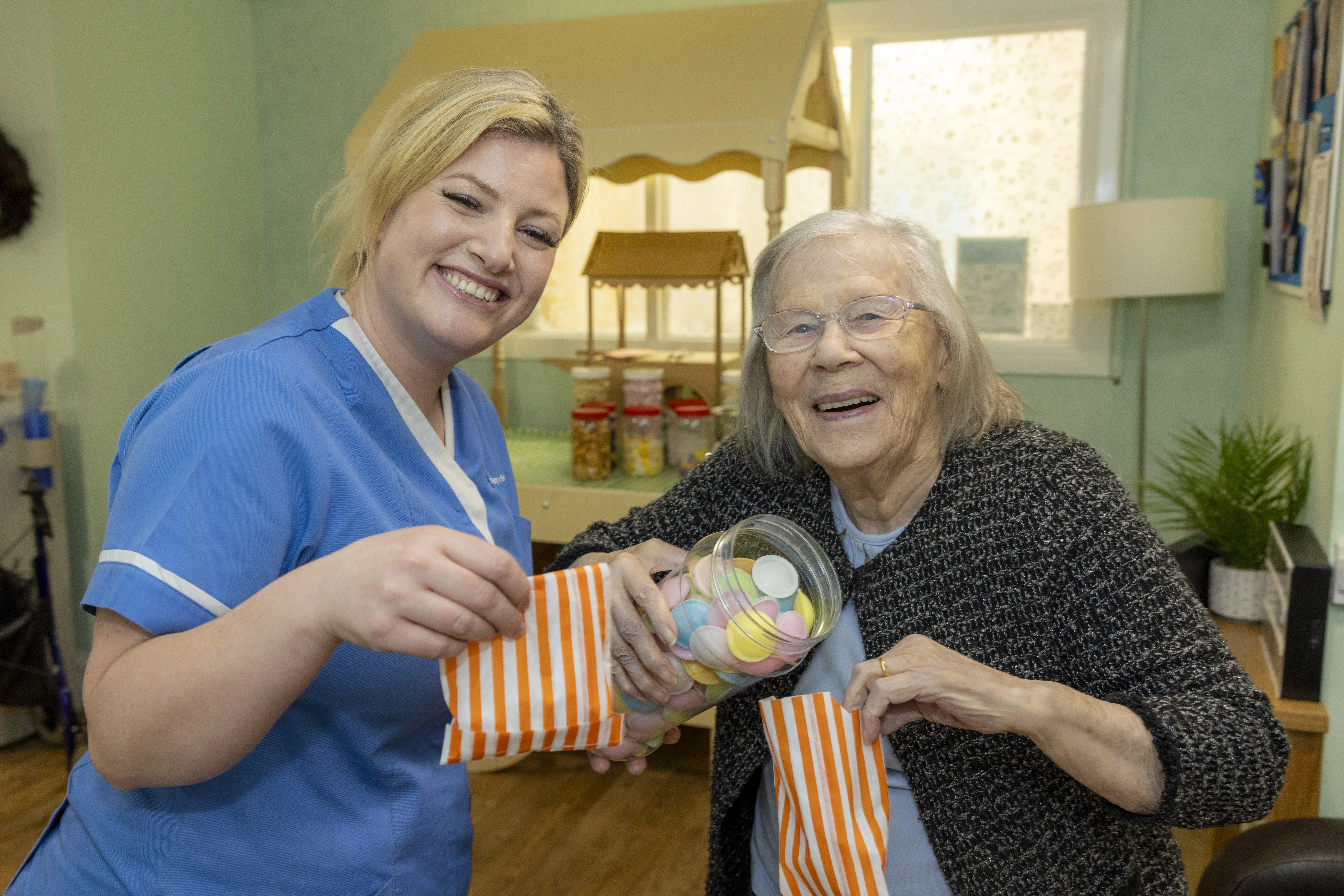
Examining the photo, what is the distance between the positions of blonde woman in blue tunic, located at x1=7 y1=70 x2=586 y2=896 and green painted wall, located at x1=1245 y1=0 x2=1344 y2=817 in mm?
1271

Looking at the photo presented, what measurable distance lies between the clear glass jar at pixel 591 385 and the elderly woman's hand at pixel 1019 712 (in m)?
1.88

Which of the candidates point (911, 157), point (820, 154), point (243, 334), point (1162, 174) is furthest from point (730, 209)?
point (243, 334)

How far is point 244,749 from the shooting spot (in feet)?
2.38

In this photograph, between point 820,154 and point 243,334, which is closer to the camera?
point 243,334

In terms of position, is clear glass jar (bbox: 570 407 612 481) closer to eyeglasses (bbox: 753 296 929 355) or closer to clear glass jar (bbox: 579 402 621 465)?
clear glass jar (bbox: 579 402 621 465)

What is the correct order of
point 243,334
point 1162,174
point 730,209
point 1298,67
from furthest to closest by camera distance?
1. point 730,209
2. point 1162,174
3. point 1298,67
4. point 243,334

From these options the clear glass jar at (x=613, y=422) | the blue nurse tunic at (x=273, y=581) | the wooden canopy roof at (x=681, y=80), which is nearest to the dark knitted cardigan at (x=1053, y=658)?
the blue nurse tunic at (x=273, y=581)

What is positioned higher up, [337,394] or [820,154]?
[820,154]

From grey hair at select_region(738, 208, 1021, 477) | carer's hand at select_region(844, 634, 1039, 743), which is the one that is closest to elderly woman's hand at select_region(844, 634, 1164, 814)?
carer's hand at select_region(844, 634, 1039, 743)

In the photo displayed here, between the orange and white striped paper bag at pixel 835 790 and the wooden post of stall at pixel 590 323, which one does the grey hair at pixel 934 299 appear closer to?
the orange and white striped paper bag at pixel 835 790

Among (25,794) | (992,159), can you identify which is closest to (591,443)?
(992,159)

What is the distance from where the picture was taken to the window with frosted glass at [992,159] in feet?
9.48

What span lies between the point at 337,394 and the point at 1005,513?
695 mm

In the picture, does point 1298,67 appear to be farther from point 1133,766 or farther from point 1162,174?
point 1133,766
